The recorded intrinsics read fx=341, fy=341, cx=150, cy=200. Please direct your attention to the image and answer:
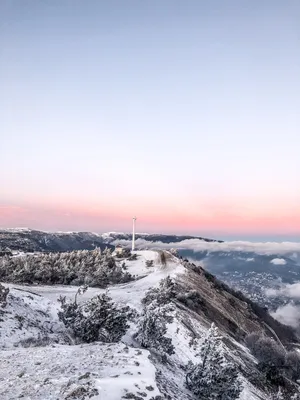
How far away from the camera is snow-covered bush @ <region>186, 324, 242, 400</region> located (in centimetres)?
1445

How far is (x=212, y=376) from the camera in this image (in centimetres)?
1468

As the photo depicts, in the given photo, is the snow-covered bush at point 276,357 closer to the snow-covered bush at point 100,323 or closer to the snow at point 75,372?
the snow-covered bush at point 100,323

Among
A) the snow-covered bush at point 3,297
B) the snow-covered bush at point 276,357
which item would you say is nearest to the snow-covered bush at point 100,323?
the snow-covered bush at point 3,297

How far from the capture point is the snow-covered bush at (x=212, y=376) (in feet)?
47.4

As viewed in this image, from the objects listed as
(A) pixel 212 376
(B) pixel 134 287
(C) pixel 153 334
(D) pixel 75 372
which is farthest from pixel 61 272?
(D) pixel 75 372

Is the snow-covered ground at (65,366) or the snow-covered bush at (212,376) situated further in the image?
the snow-covered bush at (212,376)

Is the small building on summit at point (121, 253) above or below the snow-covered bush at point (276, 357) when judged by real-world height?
above

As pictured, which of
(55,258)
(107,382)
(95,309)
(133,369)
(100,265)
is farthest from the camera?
(55,258)

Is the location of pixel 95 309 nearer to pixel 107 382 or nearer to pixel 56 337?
pixel 56 337

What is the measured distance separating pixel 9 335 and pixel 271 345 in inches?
1112

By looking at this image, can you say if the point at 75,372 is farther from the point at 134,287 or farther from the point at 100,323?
the point at 134,287

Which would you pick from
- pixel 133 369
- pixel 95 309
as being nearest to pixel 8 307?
pixel 95 309

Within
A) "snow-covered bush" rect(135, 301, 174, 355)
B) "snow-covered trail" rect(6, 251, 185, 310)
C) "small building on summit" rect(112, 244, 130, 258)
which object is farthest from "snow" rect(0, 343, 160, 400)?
"small building on summit" rect(112, 244, 130, 258)

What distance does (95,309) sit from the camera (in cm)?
1942
